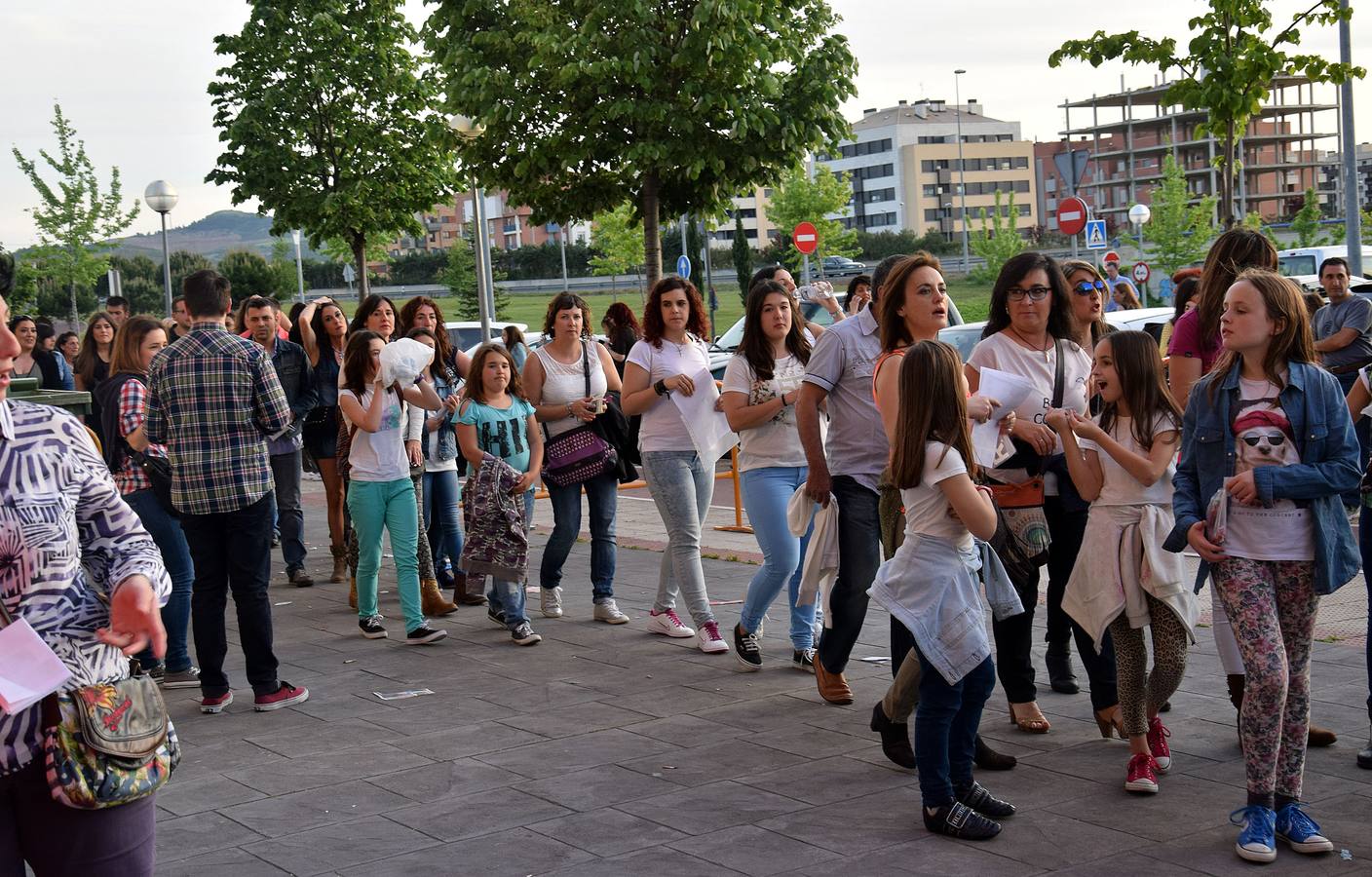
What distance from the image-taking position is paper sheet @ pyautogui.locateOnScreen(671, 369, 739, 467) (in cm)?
800

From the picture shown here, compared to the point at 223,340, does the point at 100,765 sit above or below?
below

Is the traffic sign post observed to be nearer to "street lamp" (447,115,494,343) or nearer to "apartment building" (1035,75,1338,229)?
"street lamp" (447,115,494,343)

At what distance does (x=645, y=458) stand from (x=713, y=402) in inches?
19.1

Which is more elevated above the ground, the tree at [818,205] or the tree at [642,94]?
the tree at [818,205]

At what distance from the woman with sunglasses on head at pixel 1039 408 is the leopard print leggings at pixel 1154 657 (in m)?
0.34

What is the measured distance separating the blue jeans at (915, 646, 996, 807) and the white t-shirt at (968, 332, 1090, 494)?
4.17ft

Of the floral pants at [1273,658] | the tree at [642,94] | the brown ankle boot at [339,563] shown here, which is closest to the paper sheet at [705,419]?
the floral pants at [1273,658]

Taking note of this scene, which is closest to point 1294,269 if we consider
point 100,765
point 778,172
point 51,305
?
point 778,172

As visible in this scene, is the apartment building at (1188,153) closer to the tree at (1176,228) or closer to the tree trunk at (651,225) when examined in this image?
the tree at (1176,228)

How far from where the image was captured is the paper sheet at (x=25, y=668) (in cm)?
281

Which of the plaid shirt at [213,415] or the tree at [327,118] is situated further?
the tree at [327,118]

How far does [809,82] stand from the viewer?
627 inches

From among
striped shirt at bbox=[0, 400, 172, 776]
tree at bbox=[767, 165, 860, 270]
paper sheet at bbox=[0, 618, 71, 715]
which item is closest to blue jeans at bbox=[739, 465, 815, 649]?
striped shirt at bbox=[0, 400, 172, 776]

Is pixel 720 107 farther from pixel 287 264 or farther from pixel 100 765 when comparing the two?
pixel 287 264
